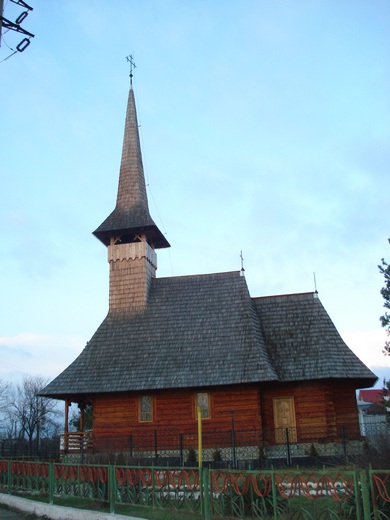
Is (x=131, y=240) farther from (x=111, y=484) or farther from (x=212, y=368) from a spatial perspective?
(x=111, y=484)

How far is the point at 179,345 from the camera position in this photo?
69.9ft

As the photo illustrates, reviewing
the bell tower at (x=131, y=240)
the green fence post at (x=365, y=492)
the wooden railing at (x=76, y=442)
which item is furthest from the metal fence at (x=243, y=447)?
the green fence post at (x=365, y=492)

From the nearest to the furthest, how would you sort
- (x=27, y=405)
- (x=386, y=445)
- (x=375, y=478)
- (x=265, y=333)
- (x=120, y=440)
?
1. (x=375, y=478)
2. (x=386, y=445)
3. (x=120, y=440)
4. (x=265, y=333)
5. (x=27, y=405)

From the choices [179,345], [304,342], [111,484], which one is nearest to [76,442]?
[179,345]

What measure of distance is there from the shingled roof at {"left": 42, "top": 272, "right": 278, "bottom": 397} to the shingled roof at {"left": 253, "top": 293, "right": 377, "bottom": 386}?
0.69 m

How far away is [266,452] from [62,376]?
26.6ft

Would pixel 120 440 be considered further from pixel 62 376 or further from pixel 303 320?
pixel 303 320

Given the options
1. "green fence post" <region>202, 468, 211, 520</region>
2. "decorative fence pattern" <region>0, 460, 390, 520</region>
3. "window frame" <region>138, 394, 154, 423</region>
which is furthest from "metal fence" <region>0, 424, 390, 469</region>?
"green fence post" <region>202, 468, 211, 520</region>

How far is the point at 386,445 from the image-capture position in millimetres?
13180

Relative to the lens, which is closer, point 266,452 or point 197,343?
point 266,452

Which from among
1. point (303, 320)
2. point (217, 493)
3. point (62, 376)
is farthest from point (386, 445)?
point (62, 376)

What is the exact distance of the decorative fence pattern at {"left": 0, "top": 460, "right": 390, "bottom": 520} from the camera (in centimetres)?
693

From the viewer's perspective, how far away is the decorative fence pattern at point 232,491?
693cm

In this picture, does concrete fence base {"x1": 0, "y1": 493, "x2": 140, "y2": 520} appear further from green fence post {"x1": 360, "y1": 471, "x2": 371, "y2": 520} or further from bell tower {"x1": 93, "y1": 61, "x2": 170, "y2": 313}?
bell tower {"x1": 93, "y1": 61, "x2": 170, "y2": 313}
